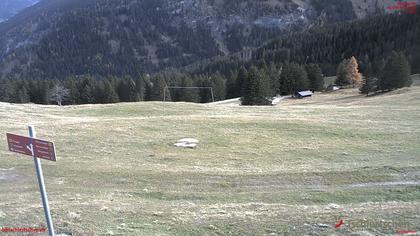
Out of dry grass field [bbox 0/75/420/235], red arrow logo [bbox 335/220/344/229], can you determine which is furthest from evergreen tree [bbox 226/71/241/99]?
red arrow logo [bbox 335/220/344/229]

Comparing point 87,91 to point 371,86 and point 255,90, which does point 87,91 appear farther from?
point 371,86

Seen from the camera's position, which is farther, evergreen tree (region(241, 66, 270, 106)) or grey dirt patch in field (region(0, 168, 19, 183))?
evergreen tree (region(241, 66, 270, 106))

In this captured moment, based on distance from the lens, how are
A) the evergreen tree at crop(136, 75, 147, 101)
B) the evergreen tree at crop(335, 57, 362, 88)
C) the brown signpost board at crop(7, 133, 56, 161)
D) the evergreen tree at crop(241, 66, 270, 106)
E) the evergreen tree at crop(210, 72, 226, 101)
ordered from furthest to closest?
the evergreen tree at crop(335, 57, 362, 88) → the evergreen tree at crop(210, 72, 226, 101) → the evergreen tree at crop(136, 75, 147, 101) → the evergreen tree at crop(241, 66, 270, 106) → the brown signpost board at crop(7, 133, 56, 161)

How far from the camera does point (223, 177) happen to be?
26.0 m

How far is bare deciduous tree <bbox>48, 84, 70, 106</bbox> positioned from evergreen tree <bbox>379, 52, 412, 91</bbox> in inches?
3578

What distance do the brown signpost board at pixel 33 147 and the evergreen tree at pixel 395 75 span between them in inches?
3848

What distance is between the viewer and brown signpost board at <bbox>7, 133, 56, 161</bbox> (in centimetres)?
1148

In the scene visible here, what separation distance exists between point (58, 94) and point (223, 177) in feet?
367

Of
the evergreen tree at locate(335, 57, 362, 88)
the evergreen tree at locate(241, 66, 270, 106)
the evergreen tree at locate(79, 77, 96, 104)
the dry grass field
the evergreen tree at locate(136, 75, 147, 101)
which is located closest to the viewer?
the dry grass field

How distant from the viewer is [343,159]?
31188 mm

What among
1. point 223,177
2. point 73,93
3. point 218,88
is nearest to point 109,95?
A: point 73,93

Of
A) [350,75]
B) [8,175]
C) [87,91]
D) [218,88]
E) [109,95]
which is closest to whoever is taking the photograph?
[8,175]

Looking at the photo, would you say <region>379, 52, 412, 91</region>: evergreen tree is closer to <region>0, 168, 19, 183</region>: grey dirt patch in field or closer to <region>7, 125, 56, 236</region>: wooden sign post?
<region>0, 168, 19, 183</region>: grey dirt patch in field

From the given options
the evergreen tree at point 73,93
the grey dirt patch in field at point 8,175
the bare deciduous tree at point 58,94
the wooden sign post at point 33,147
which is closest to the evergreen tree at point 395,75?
the evergreen tree at point 73,93
